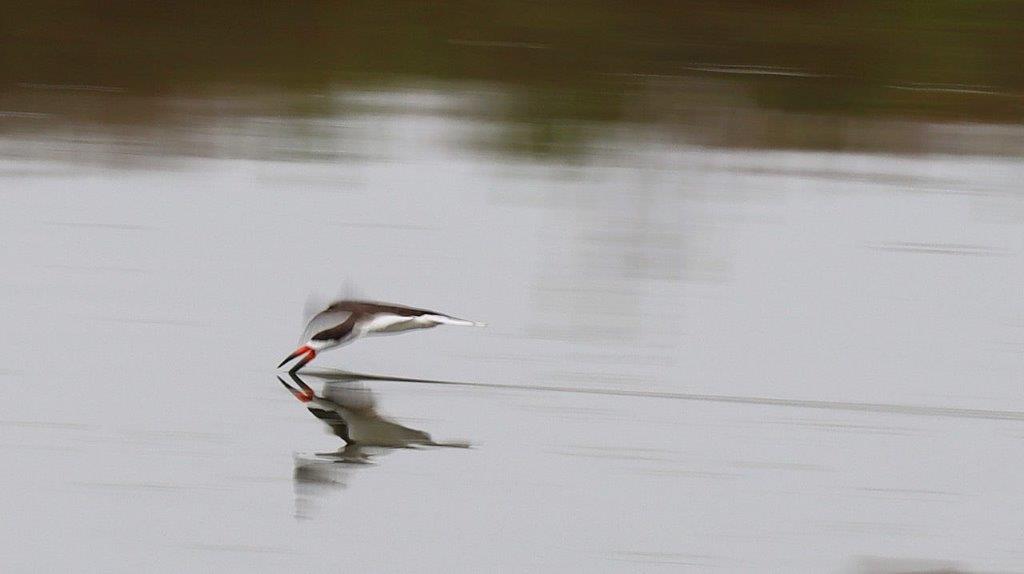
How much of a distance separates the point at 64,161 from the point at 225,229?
3.58ft

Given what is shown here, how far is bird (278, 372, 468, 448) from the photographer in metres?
4.78

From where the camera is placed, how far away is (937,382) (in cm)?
529

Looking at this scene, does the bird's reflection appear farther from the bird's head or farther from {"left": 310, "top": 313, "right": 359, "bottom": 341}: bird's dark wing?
{"left": 310, "top": 313, "right": 359, "bottom": 341}: bird's dark wing

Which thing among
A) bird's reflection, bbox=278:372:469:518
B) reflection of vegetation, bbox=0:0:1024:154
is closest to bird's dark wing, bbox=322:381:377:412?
bird's reflection, bbox=278:372:469:518

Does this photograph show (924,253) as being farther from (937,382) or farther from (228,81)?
(228,81)

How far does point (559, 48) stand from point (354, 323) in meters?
4.16

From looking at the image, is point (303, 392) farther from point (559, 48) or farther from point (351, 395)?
point (559, 48)

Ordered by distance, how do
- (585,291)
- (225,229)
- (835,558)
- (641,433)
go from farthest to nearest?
(225,229) < (585,291) < (641,433) < (835,558)

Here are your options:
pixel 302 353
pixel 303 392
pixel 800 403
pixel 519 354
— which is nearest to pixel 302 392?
pixel 303 392

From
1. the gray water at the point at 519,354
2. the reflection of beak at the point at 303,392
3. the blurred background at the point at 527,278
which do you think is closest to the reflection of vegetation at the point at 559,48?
the blurred background at the point at 527,278

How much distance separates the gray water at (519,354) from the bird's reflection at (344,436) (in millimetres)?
20

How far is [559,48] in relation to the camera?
899 cm

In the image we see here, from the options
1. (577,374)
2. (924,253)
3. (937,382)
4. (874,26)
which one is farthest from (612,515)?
(874,26)

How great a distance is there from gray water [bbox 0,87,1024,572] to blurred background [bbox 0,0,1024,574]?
15 mm
